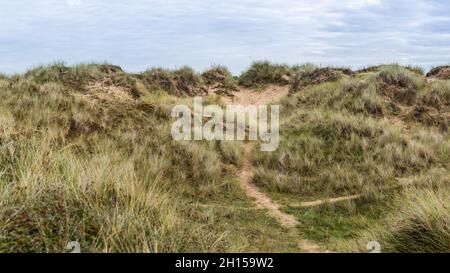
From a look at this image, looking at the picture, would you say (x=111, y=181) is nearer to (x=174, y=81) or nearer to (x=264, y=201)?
(x=264, y=201)

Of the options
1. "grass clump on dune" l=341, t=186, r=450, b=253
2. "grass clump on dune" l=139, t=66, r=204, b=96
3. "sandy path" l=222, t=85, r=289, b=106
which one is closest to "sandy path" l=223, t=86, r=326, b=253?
"grass clump on dune" l=341, t=186, r=450, b=253

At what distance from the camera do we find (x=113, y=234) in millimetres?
4227

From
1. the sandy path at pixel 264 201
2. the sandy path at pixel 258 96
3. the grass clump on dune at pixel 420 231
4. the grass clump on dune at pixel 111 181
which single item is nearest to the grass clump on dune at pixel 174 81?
the sandy path at pixel 258 96

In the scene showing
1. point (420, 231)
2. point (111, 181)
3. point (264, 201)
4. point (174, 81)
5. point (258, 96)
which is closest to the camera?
point (420, 231)

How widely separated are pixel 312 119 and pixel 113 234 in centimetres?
1142

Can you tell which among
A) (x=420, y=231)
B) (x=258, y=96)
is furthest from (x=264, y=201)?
(x=258, y=96)

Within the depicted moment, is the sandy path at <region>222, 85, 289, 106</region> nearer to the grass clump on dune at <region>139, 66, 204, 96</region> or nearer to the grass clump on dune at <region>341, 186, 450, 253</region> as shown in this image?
the grass clump on dune at <region>139, 66, 204, 96</region>

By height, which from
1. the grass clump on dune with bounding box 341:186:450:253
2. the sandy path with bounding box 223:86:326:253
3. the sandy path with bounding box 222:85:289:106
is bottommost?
the sandy path with bounding box 223:86:326:253

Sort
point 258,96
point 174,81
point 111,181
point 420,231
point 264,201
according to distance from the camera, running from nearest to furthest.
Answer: point 420,231
point 111,181
point 264,201
point 174,81
point 258,96

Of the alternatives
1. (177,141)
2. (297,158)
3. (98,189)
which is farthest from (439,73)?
(98,189)

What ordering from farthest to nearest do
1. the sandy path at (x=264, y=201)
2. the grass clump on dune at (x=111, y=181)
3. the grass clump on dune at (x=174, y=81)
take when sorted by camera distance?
1. the grass clump on dune at (x=174, y=81)
2. the sandy path at (x=264, y=201)
3. the grass clump on dune at (x=111, y=181)

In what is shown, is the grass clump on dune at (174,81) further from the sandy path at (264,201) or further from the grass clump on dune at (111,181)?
the sandy path at (264,201)

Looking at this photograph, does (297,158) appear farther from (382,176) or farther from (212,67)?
(212,67)

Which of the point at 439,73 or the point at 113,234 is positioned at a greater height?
the point at 439,73
